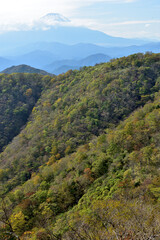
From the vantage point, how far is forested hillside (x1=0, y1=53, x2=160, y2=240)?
11547mm

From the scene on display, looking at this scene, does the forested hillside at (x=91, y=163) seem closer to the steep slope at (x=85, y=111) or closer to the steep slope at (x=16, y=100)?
the steep slope at (x=85, y=111)

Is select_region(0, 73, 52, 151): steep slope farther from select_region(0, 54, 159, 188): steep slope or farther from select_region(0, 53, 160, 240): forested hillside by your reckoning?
select_region(0, 54, 159, 188): steep slope

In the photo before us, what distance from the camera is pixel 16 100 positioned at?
71.5 metres

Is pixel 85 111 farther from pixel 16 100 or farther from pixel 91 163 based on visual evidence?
pixel 16 100

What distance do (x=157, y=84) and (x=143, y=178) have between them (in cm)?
3817

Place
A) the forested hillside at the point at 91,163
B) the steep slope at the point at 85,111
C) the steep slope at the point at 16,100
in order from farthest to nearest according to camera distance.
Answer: the steep slope at the point at 16,100 → the steep slope at the point at 85,111 → the forested hillside at the point at 91,163

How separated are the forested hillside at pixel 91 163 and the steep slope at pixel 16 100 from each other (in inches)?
230

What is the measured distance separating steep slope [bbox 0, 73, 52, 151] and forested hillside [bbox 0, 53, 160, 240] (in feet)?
19.2

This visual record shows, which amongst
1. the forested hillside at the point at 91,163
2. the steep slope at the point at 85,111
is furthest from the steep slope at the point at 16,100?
the steep slope at the point at 85,111

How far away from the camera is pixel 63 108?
182 ft

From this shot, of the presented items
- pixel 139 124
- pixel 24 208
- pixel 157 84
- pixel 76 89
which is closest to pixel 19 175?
pixel 24 208

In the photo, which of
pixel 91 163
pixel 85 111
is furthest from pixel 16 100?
pixel 91 163

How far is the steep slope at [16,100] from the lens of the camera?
61181 mm

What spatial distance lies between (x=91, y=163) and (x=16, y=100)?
180 feet
